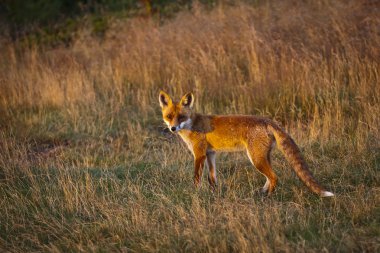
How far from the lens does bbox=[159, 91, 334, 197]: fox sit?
525 cm

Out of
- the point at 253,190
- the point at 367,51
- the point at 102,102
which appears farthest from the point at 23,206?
the point at 367,51

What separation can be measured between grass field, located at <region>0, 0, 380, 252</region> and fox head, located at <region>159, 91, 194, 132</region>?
26.1 inches

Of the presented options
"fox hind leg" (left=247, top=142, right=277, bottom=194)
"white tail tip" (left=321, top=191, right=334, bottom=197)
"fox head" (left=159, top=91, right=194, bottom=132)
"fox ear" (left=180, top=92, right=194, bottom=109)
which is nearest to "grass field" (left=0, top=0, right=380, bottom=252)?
"white tail tip" (left=321, top=191, right=334, bottom=197)

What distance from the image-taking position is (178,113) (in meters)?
6.17

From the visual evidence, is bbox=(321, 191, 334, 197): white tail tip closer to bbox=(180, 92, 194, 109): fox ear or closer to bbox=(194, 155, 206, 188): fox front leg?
bbox=(194, 155, 206, 188): fox front leg

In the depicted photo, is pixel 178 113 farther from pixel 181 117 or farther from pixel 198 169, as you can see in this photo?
pixel 198 169

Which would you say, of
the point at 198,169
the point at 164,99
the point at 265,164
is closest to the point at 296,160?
the point at 265,164

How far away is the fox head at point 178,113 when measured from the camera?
6.05m

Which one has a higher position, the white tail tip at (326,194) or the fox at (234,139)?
the fox at (234,139)

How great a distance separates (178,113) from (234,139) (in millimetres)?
816

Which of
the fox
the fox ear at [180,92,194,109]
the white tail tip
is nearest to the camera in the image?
the white tail tip

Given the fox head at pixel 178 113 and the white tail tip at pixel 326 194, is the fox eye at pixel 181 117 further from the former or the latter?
the white tail tip at pixel 326 194

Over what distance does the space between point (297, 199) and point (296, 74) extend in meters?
4.11

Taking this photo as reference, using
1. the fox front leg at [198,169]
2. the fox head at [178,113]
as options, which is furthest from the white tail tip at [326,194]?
the fox head at [178,113]
